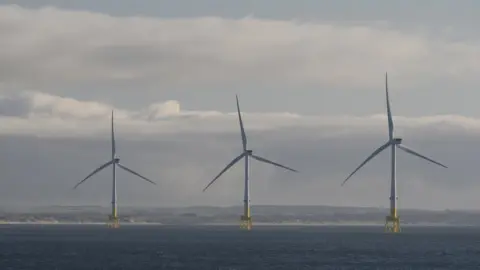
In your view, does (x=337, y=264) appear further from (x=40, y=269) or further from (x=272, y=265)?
(x=40, y=269)

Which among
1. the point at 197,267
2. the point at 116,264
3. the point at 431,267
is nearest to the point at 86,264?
the point at 116,264

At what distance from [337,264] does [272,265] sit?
12616 mm

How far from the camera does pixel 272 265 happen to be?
193625 millimetres

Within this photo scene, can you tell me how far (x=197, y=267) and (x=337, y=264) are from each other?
25556mm

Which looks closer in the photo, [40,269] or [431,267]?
[40,269]

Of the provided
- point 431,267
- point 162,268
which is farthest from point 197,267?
point 431,267

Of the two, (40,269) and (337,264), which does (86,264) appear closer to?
(40,269)

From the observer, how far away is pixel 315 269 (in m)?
186

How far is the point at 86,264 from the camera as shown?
195 m

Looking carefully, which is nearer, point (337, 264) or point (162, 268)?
point (162, 268)

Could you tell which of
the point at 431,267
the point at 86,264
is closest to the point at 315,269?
the point at 431,267

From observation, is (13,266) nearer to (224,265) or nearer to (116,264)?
(116,264)

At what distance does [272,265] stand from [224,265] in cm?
771

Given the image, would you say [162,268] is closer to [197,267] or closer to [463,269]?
[197,267]
